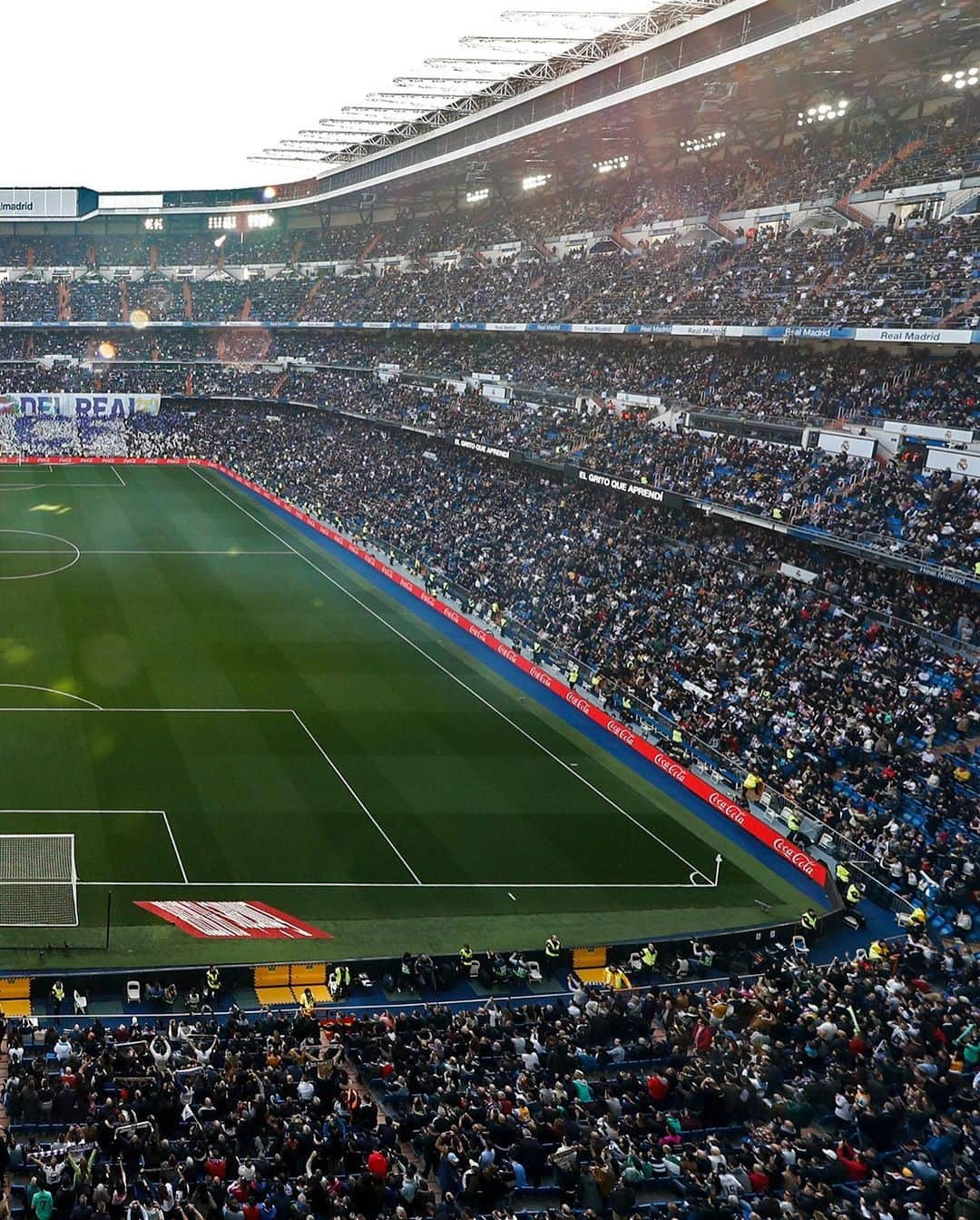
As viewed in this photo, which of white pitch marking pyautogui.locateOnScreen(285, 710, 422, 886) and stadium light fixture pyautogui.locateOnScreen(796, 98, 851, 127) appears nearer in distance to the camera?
white pitch marking pyautogui.locateOnScreen(285, 710, 422, 886)

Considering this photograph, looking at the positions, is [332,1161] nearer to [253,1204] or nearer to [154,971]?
[253,1204]

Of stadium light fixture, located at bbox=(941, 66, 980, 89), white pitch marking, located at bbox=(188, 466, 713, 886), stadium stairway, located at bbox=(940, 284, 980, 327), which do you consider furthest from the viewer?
stadium light fixture, located at bbox=(941, 66, 980, 89)

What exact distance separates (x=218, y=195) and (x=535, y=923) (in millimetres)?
94795

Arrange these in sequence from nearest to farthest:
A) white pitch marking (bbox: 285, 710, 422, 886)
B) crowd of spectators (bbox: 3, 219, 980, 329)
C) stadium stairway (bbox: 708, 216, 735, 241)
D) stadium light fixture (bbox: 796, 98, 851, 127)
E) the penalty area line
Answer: the penalty area line
white pitch marking (bbox: 285, 710, 422, 886)
crowd of spectators (bbox: 3, 219, 980, 329)
stadium light fixture (bbox: 796, 98, 851, 127)
stadium stairway (bbox: 708, 216, 735, 241)

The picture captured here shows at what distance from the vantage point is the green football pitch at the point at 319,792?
2277cm

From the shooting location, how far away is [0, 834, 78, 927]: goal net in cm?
2153

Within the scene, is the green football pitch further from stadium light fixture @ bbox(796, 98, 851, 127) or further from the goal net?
stadium light fixture @ bbox(796, 98, 851, 127)

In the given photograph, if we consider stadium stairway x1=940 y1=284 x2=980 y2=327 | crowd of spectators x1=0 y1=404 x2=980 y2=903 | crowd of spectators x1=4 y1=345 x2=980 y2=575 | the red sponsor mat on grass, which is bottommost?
the red sponsor mat on grass

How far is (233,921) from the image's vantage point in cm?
2195

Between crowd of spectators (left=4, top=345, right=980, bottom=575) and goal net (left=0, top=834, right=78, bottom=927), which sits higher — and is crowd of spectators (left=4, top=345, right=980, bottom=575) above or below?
above

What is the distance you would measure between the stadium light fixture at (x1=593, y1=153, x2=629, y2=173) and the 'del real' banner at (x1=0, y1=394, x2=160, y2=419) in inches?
1658

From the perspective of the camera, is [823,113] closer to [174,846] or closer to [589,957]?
[589,957]

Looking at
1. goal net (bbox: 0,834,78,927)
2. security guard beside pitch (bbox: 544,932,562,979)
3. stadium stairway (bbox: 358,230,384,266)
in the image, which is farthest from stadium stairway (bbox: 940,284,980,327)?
stadium stairway (bbox: 358,230,384,266)

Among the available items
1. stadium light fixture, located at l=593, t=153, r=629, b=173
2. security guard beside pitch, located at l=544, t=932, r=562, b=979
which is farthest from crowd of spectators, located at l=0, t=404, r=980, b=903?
stadium light fixture, located at l=593, t=153, r=629, b=173
